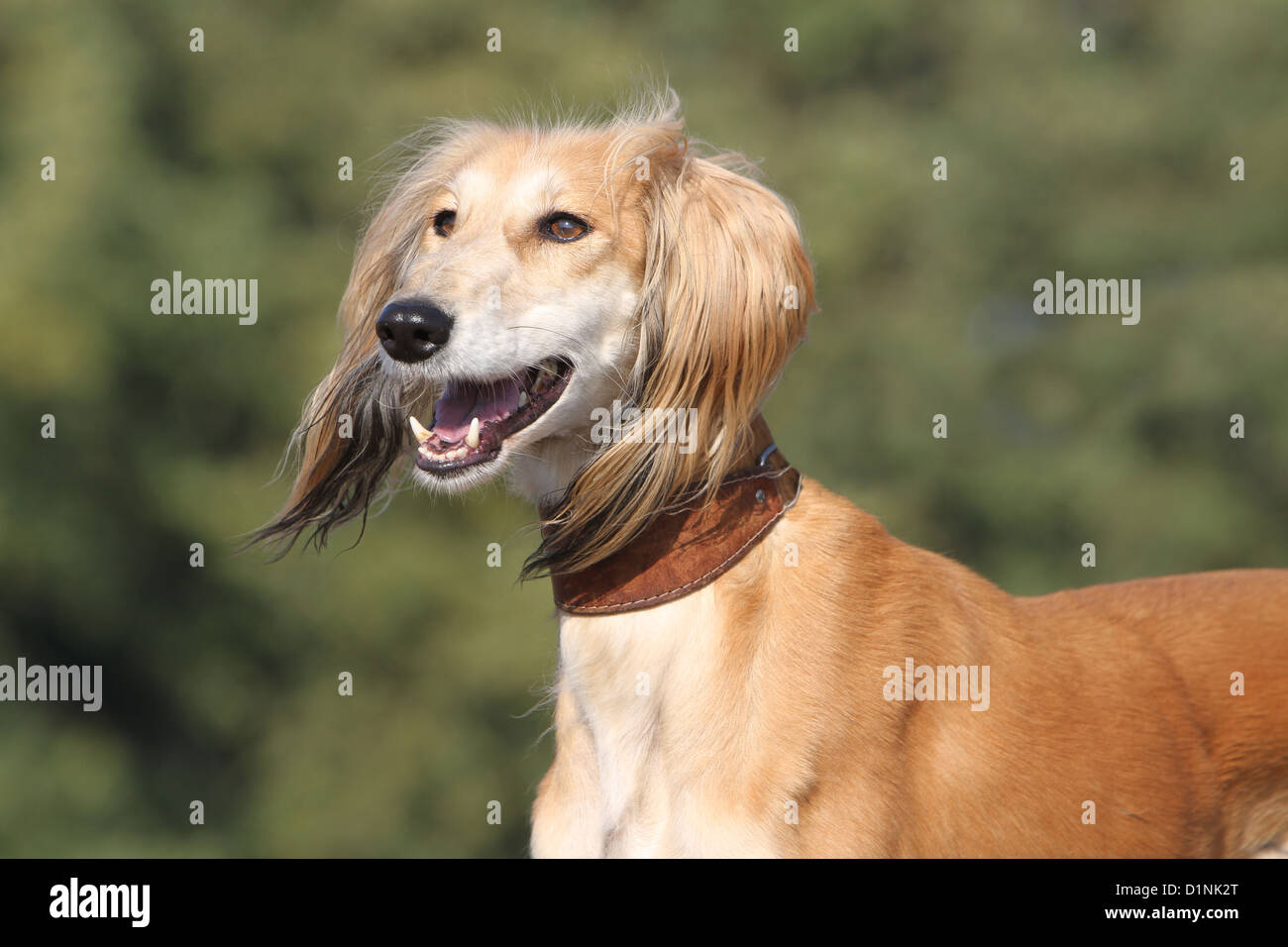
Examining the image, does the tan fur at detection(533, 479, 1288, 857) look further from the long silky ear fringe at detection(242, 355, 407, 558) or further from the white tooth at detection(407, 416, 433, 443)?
the long silky ear fringe at detection(242, 355, 407, 558)

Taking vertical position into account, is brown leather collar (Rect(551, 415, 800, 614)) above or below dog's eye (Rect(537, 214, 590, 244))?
below

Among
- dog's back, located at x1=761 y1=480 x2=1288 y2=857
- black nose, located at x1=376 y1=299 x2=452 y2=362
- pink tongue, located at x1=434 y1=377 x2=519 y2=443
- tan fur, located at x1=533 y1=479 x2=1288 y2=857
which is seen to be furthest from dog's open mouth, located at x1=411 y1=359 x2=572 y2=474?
dog's back, located at x1=761 y1=480 x2=1288 y2=857

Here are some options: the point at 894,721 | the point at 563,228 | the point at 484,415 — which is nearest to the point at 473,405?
the point at 484,415

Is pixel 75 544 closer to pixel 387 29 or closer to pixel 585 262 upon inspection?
pixel 387 29

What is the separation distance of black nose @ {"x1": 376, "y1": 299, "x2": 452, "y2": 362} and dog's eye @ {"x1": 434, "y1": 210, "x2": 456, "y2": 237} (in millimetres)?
489

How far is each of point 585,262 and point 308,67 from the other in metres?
12.8

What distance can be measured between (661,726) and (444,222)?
55.8 inches

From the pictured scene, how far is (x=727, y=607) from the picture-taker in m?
3.28

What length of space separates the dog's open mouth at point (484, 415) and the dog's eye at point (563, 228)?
1.03 ft

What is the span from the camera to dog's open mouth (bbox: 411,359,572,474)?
3.39 metres

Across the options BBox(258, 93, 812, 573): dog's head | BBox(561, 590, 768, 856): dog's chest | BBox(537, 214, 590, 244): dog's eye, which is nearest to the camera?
BBox(561, 590, 768, 856): dog's chest

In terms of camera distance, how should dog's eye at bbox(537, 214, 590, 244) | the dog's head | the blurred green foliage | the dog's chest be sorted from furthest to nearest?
1. the blurred green foliage
2. dog's eye at bbox(537, 214, 590, 244)
3. the dog's head
4. the dog's chest

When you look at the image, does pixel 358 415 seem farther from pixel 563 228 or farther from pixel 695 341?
pixel 695 341

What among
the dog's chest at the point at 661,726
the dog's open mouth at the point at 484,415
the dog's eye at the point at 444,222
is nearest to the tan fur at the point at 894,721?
the dog's chest at the point at 661,726
